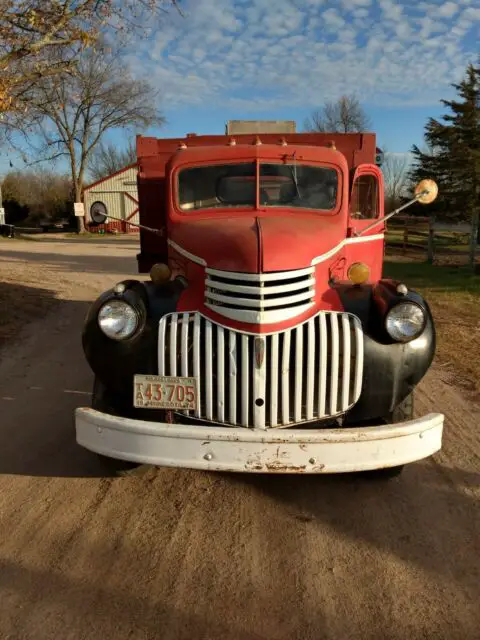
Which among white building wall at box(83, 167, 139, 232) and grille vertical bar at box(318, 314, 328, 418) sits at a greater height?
white building wall at box(83, 167, 139, 232)

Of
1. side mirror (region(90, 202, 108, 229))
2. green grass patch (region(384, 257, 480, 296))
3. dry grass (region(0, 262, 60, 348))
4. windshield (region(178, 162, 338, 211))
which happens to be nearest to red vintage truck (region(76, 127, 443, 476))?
windshield (region(178, 162, 338, 211))

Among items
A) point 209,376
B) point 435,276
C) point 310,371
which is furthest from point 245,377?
point 435,276

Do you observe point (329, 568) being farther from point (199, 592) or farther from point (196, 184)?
point (196, 184)

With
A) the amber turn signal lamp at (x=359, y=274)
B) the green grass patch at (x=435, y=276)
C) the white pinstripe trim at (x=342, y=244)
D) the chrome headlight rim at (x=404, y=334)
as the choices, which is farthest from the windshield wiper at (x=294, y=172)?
the green grass patch at (x=435, y=276)

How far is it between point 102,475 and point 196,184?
2.49 meters

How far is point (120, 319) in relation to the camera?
3.31 metres

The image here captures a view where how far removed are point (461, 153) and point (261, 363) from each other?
16.0 metres

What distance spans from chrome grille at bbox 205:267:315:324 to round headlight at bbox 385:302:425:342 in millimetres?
508

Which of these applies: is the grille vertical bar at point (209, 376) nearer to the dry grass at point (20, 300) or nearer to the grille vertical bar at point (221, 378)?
the grille vertical bar at point (221, 378)

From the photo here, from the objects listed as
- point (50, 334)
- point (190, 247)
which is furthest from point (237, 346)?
point (50, 334)

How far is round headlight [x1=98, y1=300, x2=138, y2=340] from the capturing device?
329cm

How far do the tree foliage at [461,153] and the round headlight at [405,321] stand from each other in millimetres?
12169

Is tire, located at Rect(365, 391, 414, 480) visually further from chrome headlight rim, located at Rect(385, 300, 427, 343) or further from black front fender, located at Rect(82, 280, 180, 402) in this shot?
black front fender, located at Rect(82, 280, 180, 402)

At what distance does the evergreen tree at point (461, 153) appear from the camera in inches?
625
